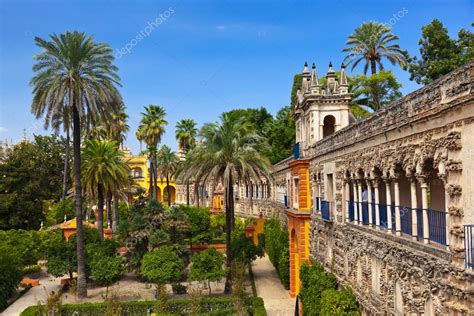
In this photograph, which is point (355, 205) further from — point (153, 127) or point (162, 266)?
point (153, 127)

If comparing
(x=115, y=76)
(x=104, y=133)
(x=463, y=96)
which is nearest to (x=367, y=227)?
(x=463, y=96)

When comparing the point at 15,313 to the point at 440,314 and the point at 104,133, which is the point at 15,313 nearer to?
the point at 440,314

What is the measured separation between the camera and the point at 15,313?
25578 millimetres

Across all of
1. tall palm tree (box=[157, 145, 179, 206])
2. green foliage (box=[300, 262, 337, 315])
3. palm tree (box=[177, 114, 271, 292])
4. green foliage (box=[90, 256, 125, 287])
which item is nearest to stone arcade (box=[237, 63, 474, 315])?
green foliage (box=[300, 262, 337, 315])

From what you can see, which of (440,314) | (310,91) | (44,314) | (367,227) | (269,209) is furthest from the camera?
(269,209)

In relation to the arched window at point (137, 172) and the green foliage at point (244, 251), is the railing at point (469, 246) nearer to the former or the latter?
the green foliage at point (244, 251)

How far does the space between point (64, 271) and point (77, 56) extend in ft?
44.9

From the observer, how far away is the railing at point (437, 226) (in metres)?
9.78

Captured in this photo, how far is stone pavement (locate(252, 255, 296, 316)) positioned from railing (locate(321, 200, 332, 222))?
23.2 feet

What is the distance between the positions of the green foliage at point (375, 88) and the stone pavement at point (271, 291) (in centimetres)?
1684

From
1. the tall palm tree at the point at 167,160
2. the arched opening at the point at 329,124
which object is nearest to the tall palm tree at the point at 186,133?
the tall palm tree at the point at 167,160

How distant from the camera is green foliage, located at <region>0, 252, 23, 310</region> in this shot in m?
26.6

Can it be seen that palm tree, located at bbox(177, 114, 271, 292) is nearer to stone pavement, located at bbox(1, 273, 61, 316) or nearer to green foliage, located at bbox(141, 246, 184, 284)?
green foliage, located at bbox(141, 246, 184, 284)

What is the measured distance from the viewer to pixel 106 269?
1095 inches
